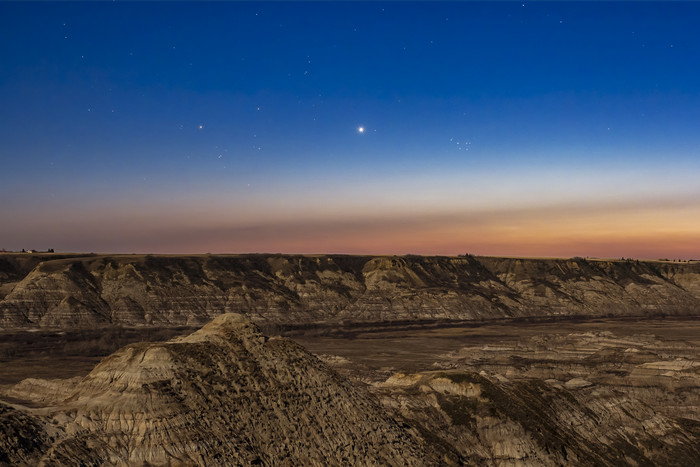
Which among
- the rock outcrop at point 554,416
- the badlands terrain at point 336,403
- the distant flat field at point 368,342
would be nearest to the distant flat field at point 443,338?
the distant flat field at point 368,342

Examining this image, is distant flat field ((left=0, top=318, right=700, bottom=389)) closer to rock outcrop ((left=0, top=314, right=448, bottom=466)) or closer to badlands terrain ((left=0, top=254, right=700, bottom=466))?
badlands terrain ((left=0, top=254, right=700, bottom=466))

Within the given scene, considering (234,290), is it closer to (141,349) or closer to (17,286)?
(17,286)

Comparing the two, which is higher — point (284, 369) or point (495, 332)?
point (284, 369)

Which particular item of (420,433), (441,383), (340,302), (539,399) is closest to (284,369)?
(420,433)

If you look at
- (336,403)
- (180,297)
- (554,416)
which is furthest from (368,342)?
(336,403)

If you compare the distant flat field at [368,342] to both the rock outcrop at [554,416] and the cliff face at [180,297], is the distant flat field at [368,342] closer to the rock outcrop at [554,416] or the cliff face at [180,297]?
the cliff face at [180,297]

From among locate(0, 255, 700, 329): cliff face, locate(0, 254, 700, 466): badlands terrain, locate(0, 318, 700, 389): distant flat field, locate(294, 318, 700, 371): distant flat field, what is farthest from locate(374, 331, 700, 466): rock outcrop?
locate(0, 255, 700, 329): cliff face

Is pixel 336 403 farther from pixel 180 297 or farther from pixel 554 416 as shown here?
pixel 180 297
